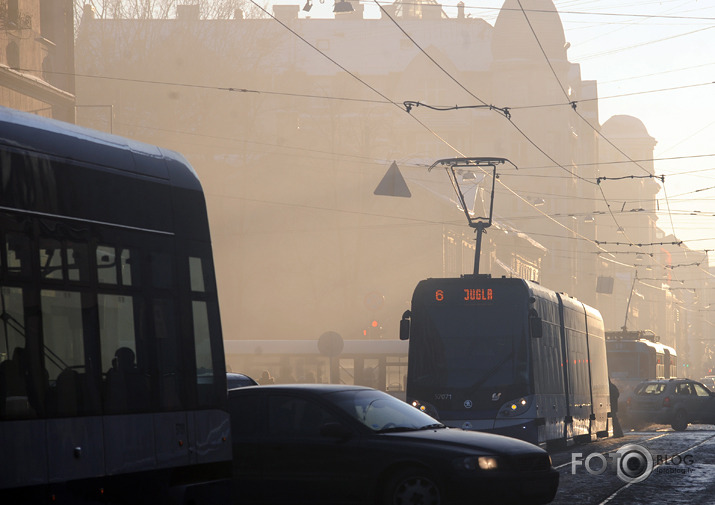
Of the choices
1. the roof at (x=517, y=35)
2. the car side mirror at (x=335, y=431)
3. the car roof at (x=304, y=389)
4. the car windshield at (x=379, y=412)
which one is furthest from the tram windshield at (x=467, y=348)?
the roof at (x=517, y=35)

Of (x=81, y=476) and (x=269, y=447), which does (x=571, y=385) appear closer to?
(x=269, y=447)

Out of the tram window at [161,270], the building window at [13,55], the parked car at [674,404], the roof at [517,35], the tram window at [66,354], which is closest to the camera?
the tram window at [66,354]

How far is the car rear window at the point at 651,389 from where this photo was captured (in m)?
35.3

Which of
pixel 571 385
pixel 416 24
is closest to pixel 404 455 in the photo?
pixel 571 385

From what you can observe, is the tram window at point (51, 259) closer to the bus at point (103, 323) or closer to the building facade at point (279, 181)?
the bus at point (103, 323)

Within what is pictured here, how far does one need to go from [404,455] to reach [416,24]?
9675cm

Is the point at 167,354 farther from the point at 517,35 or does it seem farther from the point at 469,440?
the point at 517,35

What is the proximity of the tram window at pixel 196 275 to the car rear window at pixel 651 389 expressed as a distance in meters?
27.9

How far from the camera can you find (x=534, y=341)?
2058 cm

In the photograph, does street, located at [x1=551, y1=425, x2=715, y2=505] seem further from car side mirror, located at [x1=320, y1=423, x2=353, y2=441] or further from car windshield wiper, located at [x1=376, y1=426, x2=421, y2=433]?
car side mirror, located at [x1=320, y1=423, x2=353, y2=441]

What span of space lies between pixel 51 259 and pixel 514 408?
12.9 m

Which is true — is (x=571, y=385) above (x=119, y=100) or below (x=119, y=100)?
below

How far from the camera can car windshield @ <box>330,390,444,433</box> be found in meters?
11.6

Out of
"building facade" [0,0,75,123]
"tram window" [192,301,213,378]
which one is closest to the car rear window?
"building facade" [0,0,75,123]
